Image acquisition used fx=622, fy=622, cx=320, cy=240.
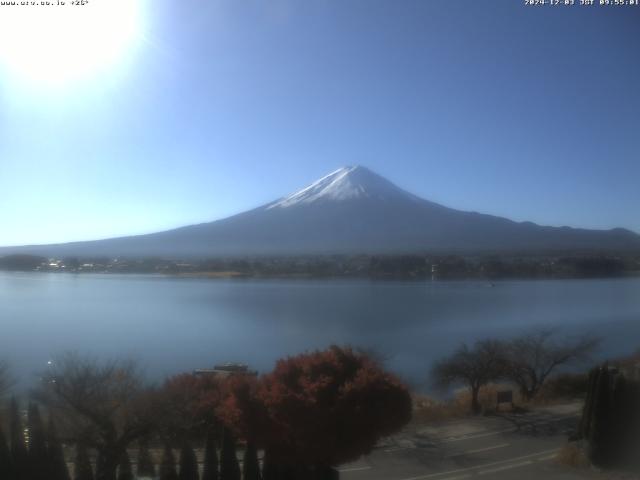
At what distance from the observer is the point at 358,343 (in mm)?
11172

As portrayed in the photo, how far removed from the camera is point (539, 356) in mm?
12664

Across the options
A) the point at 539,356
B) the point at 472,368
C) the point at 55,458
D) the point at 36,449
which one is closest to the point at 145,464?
the point at 55,458

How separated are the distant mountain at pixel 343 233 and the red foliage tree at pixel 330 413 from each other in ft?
50.1

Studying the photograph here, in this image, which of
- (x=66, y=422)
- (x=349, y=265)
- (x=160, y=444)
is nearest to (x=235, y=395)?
(x=160, y=444)

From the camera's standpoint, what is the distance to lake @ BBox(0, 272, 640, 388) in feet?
35.9

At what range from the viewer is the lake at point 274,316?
10.9 meters

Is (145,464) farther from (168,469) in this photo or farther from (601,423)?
(601,423)

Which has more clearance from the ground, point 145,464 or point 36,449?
point 36,449

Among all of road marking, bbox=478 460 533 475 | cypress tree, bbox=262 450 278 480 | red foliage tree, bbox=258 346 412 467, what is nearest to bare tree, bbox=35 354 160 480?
cypress tree, bbox=262 450 278 480

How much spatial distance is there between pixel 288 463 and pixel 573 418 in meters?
5.78

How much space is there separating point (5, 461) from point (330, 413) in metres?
2.98

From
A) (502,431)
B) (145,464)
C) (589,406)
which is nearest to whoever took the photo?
(145,464)

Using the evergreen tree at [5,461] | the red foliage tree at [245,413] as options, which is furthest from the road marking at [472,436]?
the evergreen tree at [5,461]

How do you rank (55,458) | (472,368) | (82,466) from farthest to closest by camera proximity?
(472,368), (82,466), (55,458)
